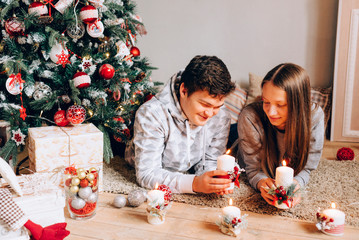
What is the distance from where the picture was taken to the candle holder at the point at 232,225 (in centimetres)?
132

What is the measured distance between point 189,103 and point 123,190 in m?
0.53

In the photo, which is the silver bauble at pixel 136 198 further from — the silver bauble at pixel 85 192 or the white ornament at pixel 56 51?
→ the white ornament at pixel 56 51

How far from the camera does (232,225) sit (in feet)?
4.34

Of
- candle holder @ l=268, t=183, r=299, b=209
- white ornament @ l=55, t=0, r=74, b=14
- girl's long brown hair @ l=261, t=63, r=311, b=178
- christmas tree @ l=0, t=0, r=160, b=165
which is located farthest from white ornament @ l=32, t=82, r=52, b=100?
candle holder @ l=268, t=183, r=299, b=209

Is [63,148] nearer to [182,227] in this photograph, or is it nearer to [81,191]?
[81,191]

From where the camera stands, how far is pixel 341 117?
108 inches

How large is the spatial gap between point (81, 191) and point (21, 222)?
0.79 feet

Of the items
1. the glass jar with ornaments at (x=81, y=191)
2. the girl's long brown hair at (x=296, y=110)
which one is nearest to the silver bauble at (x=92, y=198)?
the glass jar with ornaments at (x=81, y=191)

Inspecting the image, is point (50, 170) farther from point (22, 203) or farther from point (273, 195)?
point (273, 195)

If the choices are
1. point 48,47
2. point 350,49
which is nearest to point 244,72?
point 350,49

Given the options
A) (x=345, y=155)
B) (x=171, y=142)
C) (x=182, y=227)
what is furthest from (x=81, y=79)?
(x=345, y=155)

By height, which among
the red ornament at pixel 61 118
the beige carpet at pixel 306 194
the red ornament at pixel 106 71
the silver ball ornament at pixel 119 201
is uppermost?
the red ornament at pixel 106 71

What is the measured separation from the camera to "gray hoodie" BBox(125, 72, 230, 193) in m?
1.68

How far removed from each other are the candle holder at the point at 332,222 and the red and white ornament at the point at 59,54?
1390 mm
